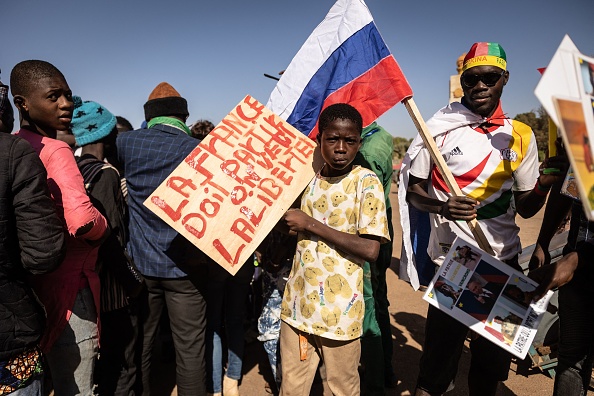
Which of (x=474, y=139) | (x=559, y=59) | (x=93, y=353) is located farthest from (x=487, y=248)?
(x=93, y=353)

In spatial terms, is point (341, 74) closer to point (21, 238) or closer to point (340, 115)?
point (340, 115)

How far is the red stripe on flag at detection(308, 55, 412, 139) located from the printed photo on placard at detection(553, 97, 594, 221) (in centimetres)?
127

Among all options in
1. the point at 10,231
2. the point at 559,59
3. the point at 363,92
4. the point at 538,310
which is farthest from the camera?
the point at 363,92

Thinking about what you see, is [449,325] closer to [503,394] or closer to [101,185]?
[503,394]

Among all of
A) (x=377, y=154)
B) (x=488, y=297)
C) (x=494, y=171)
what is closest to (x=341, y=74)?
(x=377, y=154)

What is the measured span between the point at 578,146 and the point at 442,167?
3.45ft

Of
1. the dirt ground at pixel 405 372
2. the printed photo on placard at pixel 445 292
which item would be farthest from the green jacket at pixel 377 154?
the dirt ground at pixel 405 372

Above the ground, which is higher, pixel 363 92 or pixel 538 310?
pixel 363 92

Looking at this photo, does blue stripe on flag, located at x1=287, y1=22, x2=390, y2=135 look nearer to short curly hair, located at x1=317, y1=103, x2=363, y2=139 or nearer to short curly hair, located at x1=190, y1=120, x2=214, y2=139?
short curly hair, located at x1=317, y1=103, x2=363, y2=139

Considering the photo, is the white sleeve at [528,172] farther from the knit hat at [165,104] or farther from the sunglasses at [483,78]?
the knit hat at [165,104]

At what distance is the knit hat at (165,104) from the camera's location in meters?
2.67

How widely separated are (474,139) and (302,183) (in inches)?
39.6

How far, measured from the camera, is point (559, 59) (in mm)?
1054

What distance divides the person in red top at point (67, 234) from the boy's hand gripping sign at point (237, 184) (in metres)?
0.37
